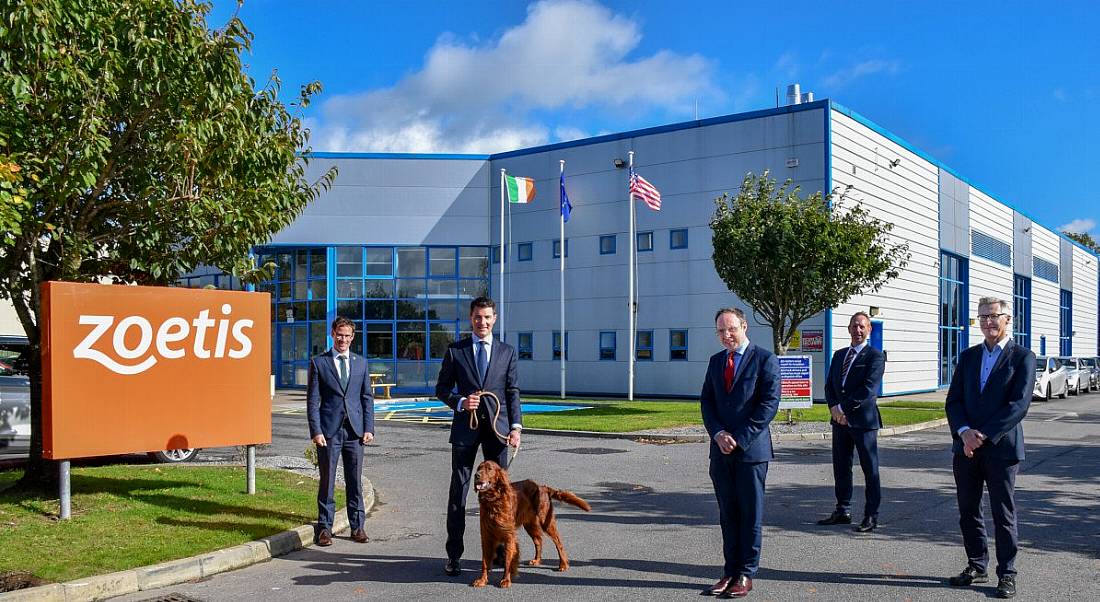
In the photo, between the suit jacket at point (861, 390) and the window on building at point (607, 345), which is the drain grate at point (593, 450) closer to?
the suit jacket at point (861, 390)

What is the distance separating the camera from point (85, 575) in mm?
6648

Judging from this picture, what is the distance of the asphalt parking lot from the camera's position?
6.50m

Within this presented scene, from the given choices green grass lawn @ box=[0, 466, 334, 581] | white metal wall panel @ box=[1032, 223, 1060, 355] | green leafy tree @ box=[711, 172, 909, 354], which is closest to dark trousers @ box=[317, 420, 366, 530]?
green grass lawn @ box=[0, 466, 334, 581]

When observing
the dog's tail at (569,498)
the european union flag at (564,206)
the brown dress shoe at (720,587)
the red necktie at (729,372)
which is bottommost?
the brown dress shoe at (720,587)

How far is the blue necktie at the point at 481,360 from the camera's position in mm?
7117

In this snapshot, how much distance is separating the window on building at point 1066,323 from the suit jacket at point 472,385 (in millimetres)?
63019

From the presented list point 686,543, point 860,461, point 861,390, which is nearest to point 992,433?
point 861,390

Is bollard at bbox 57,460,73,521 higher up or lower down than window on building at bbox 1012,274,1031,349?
lower down

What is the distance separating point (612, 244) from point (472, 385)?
25759 millimetres

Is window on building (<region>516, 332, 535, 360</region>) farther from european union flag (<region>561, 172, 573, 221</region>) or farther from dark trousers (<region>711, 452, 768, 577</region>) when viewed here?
dark trousers (<region>711, 452, 768, 577</region>)

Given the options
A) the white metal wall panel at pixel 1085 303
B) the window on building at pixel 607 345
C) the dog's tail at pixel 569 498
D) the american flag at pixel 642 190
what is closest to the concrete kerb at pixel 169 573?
the dog's tail at pixel 569 498

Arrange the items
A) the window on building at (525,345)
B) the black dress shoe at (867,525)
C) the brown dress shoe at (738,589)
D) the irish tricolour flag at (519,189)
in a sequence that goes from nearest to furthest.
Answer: the brown dress shoe at (738,589)
the black dress shoe at (867,525)
the irish tricolour flag at (519,189)
the window on building at (525,345)

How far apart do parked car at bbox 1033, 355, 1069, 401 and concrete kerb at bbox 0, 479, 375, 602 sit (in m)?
29.4

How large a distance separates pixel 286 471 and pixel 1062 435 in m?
15.1
